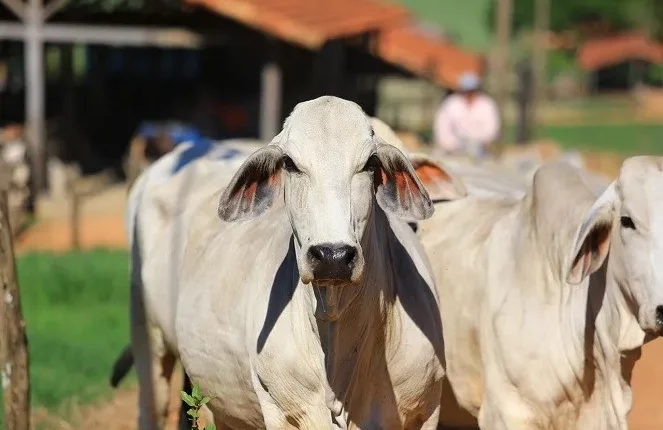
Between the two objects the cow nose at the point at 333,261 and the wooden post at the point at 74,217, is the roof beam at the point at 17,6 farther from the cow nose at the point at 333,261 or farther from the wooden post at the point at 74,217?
the cow nose at the point at 333,261

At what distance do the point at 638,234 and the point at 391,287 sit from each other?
2.84 feet

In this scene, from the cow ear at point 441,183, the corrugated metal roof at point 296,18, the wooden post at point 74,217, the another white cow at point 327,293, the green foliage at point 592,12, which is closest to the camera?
the another white cow at point 327,293

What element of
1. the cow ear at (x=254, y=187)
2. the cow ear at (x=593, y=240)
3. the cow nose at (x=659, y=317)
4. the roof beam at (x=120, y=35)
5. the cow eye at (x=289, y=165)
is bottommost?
the cow nose at (x=659, y=317)

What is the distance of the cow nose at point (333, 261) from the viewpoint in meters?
4.09

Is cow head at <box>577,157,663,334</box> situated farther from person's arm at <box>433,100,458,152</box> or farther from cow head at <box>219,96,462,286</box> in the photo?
person's arm at <box>433,100,458,152</box>

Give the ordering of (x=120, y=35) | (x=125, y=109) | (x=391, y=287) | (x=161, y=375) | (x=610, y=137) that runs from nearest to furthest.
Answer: (x=391, y=287) → (x=161, y=375) → (x=120, y=35) → (x=125, y=109) → (x=610, y=137)

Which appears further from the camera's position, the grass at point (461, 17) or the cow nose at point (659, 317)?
the grass at point (461, 17)

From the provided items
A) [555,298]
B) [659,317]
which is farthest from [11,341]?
[659,317]

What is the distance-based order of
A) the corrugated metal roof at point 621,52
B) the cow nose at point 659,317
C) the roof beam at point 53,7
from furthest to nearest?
1. the corrugated metal roof at point 621,52
2. the roof beam at point 53,7
3. the cow nose at point 659,317

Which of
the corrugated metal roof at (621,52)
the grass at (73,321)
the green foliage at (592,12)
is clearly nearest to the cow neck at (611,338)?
the grass at (73,321)

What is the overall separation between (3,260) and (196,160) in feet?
4.27

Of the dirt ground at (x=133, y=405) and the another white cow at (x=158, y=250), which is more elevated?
the another white cow at (x=158, y=250)

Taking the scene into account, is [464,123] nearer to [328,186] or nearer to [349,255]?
[328,186]

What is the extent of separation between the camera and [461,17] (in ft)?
249
